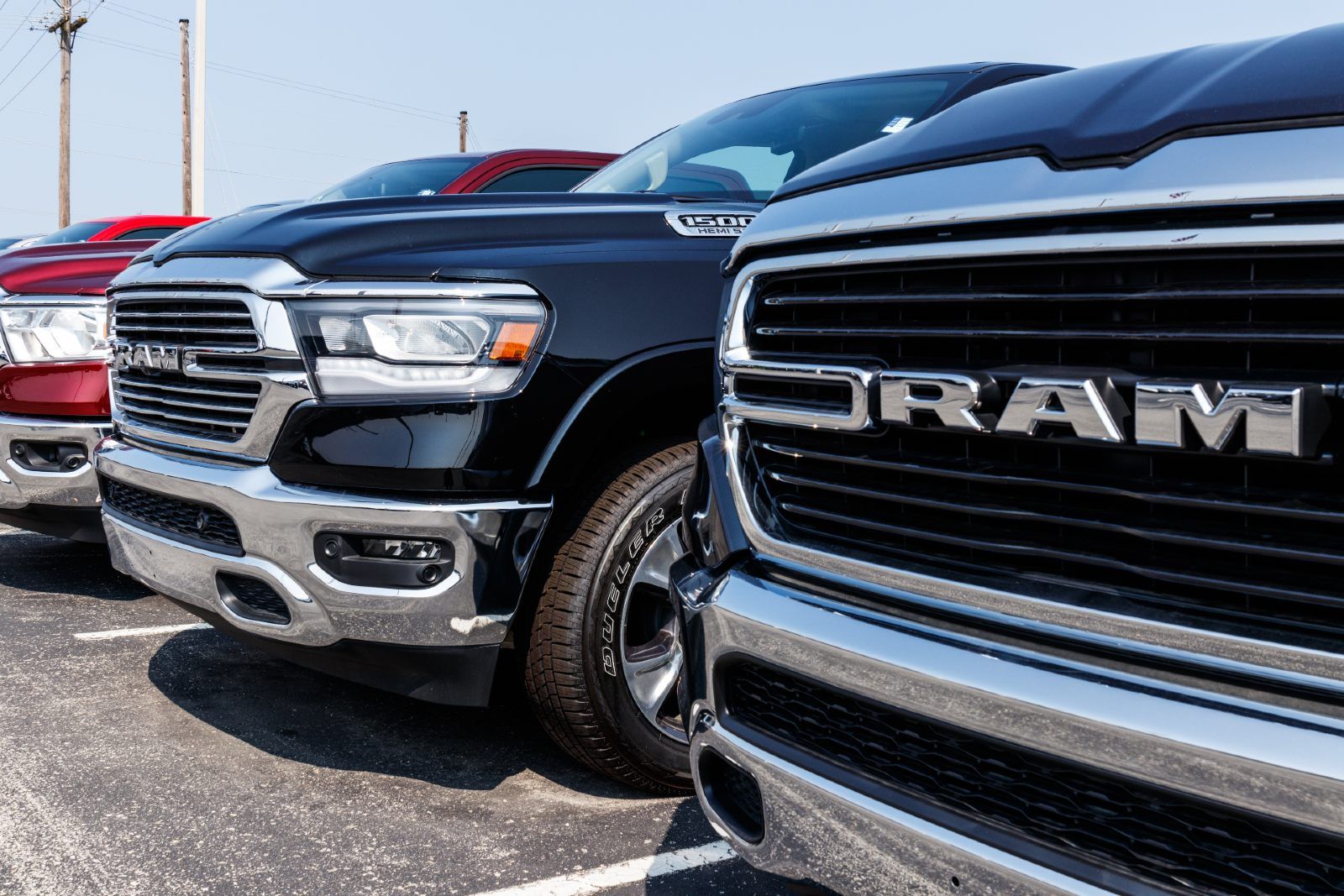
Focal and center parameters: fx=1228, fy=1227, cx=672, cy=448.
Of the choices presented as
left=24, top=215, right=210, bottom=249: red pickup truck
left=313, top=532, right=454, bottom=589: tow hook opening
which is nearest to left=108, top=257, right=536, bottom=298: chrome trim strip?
left=313, top=532, right=454, bottom=589: tow hook opening

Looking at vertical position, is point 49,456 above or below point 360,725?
above

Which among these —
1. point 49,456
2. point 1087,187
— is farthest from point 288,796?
point 1087,187

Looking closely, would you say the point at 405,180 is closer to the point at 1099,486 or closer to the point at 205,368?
the point at 205,368

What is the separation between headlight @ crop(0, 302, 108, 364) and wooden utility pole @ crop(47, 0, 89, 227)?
3262 cm

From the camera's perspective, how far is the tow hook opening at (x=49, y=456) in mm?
4766

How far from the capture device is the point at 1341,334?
1216mm

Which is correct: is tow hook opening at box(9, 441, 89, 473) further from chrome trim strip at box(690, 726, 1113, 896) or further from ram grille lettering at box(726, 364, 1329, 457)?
ram grille lettering at box(726, 364, 1329, 457)

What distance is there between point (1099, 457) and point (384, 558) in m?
1.76

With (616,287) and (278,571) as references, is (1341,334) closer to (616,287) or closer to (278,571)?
(616,287)

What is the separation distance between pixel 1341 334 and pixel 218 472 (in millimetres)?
2512

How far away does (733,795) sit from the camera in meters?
1.97

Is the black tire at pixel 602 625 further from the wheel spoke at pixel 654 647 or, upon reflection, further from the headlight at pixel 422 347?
the headlight at pixel 422 347

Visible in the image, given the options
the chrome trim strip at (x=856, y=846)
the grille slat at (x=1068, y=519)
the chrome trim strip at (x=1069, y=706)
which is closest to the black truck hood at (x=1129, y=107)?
the grille slat at (x=1068, y=519)

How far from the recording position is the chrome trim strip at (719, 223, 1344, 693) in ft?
4.06
